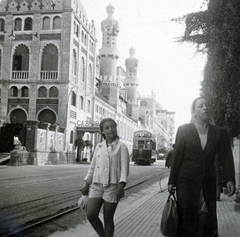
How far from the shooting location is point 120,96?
197ft

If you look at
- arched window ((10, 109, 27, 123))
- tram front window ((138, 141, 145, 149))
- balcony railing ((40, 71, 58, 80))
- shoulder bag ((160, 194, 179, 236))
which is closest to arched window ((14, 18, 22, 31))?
balcony railing ((40, 71, 58, 80))

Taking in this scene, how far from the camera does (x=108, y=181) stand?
4262mm

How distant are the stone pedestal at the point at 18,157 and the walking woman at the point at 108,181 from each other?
2347cm

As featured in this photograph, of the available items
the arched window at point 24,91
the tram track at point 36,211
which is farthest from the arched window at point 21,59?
the tram track at point 36,211

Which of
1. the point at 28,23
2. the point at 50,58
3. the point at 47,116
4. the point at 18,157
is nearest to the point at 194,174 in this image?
the point at 18,157

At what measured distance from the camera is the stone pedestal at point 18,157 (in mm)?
26781

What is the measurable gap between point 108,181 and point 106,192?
0.40 ft

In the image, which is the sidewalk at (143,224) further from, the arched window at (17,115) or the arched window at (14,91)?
the arched window at (17,115)

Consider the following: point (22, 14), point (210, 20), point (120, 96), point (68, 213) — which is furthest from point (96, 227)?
point (120, 96)

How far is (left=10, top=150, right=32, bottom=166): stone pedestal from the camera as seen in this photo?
26.8m

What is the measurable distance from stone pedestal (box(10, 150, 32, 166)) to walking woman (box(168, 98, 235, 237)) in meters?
24.3

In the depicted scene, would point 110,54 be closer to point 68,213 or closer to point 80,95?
point 80,95

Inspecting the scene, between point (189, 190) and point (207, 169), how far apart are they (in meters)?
0.26

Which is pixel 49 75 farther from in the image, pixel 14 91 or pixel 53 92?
pixel 14 91
